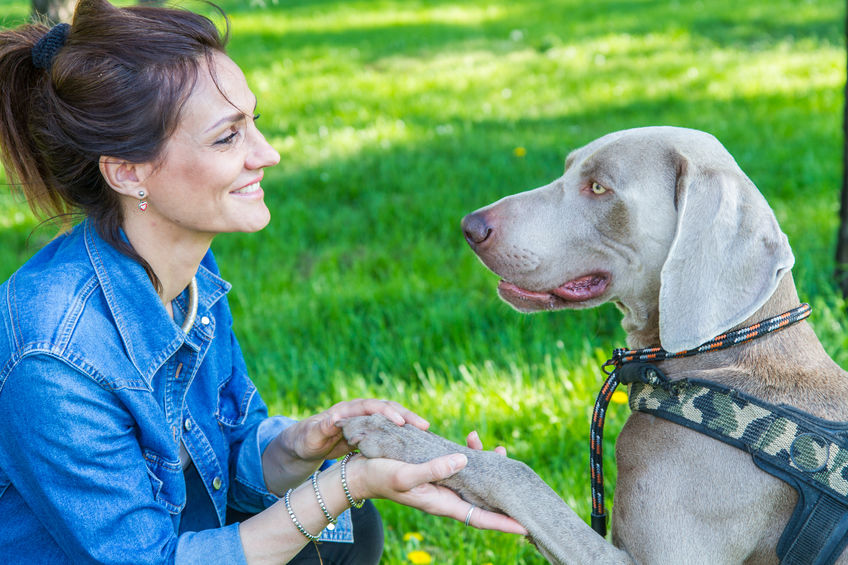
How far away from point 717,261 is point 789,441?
46 cm

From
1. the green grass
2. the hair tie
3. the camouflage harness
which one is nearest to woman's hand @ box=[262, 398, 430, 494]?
the green grass

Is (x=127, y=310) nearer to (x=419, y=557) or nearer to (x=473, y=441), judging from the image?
(x=473, y=441)

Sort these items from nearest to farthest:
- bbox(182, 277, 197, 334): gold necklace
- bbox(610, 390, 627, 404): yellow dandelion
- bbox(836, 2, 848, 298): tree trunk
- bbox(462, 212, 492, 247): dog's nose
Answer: bbox(182, 277, 197, 334): gold necklace < bbox(462, 212, 492, 247): dog's nose < bbox(610, 390, 627, 404): yellow dandelion < bbox(836, 2, 848, 298): tree trunk

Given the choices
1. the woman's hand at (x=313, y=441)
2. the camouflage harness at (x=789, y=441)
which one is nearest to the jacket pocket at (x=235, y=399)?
the woman's hand at (x=313, y=441)

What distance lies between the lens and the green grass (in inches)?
141

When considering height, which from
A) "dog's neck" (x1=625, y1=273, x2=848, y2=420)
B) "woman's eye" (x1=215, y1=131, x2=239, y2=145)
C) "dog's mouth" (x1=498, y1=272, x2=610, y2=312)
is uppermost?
"woman's eye" (x1=215, y1=131, x2=239, y2=145)

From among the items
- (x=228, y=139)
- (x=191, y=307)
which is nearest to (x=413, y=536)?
(x=191, y=307)

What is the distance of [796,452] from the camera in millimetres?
2025

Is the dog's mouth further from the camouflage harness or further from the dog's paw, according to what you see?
the dog's paw

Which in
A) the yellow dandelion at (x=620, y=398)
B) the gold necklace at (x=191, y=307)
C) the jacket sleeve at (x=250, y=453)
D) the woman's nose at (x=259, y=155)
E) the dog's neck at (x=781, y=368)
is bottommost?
the yellow dandelion at (x=620, y=398)

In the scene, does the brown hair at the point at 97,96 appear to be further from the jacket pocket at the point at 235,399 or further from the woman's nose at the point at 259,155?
the jacket pocket at the point at 235,399

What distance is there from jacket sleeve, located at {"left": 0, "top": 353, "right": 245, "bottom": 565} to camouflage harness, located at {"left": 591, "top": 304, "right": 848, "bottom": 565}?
1163mm

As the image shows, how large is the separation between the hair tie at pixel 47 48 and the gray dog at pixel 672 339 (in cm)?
121

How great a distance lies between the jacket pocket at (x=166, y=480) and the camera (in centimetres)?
220
